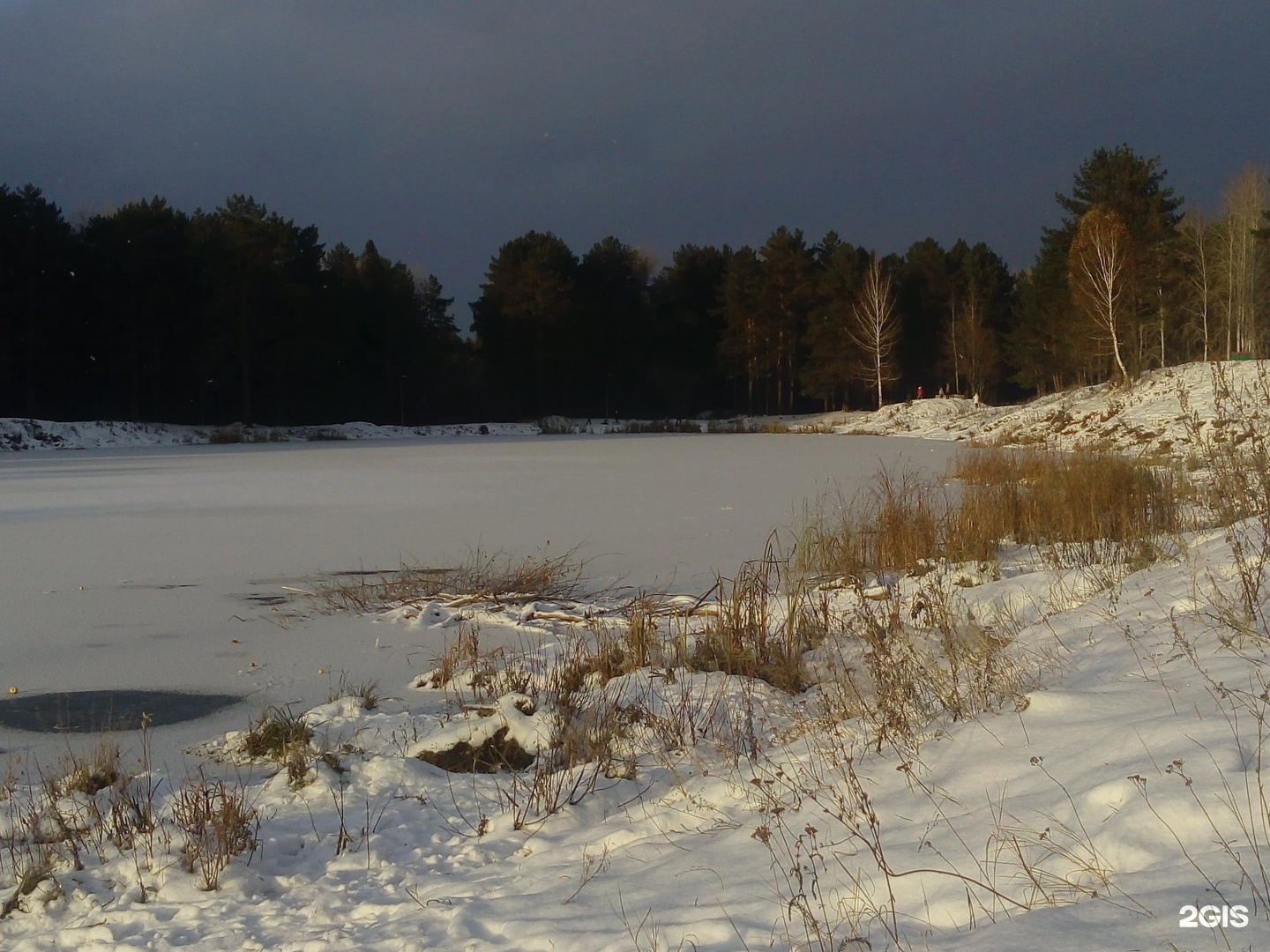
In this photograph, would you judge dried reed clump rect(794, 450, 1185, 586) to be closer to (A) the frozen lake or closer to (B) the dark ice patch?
(A) the frozen lake

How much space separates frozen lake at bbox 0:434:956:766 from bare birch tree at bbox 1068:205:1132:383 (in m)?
13.5

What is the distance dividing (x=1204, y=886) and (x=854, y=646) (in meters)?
3.06

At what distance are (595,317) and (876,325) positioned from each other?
13.6 m

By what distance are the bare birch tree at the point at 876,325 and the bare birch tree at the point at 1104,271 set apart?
31.5ft

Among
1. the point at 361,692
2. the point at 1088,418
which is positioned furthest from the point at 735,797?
the point at 1088,418

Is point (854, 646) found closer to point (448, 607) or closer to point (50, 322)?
point (448, 607)

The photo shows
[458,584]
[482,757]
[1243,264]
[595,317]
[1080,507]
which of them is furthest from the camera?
[595,317]

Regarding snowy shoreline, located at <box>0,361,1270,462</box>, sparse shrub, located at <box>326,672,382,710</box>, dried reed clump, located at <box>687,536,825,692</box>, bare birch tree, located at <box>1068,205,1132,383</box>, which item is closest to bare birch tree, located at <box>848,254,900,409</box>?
snowy shoreline, located at <box>0,361,1270,462</box>

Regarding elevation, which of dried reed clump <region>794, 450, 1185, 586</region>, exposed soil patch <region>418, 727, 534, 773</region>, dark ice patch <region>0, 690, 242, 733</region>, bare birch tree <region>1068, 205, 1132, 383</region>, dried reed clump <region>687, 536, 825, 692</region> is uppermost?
bare birch tree <region>1068, 205, 1132, 383</region>

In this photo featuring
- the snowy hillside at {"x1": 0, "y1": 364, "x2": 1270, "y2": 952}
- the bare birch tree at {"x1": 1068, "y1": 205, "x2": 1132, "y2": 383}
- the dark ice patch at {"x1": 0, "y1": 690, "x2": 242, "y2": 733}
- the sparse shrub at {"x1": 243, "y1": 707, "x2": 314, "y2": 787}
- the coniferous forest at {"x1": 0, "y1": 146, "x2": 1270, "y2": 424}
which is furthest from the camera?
the coniferous forest at {"x1": 0, "y1": 146, "x2": 1270, "y2": 424}

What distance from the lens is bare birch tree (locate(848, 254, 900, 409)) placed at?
140 feet

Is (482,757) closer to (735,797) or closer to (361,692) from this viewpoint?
(361,692)

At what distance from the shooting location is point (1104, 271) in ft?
99.8

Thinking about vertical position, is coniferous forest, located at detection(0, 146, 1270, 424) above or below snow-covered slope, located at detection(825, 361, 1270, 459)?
above
